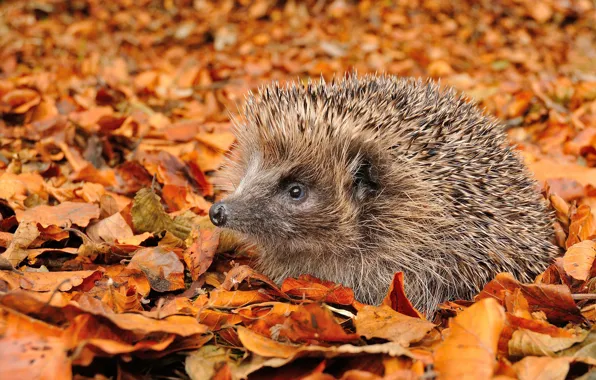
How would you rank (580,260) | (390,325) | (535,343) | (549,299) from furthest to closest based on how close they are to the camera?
(580,260), (549,299), (390,325), (535,343)

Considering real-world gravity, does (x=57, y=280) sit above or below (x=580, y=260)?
below

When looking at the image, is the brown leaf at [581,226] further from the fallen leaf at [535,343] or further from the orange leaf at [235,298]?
the orange leaf at [235,298]

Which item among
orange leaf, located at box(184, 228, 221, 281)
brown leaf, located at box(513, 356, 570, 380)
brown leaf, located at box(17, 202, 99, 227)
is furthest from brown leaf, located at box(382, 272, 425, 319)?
brown leaf, located at box(17, 202, 99, 227)

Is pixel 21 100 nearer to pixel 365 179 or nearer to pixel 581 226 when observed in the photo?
pixel 365 179

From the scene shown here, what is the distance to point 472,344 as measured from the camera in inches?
81.0

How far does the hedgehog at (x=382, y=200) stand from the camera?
293 cm

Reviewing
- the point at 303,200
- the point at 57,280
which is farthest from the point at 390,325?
the point at 57,280

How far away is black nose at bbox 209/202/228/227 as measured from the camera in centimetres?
284

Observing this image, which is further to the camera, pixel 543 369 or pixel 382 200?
pixel 382 200

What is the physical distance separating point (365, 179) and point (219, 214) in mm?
753

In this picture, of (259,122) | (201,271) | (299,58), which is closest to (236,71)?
(299,58)

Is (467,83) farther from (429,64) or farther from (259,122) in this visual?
(259,122)

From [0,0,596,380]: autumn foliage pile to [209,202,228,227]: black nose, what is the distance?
28 centimetres

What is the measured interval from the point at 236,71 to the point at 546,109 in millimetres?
3299
